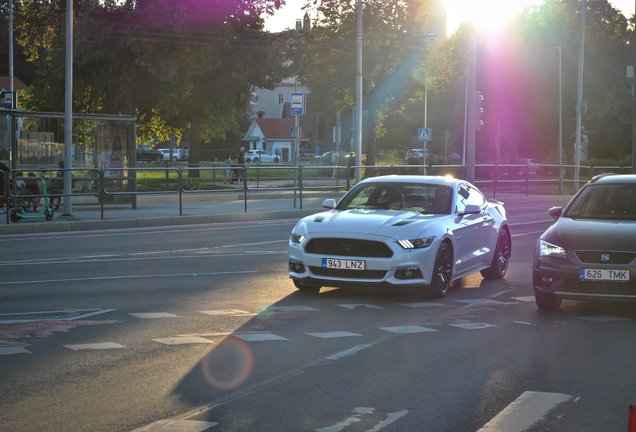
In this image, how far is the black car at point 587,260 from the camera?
334 inches

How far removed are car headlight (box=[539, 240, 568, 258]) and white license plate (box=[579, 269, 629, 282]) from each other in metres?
0.28

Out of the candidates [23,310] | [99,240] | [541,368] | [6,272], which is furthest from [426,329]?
[99,240]

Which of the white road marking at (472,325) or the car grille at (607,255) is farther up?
the car grille at (607,255)

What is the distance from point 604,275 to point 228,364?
4.13 m

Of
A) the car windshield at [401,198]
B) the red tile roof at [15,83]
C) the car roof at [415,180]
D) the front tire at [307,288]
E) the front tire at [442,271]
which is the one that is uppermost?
the red tile roof at [15,83]

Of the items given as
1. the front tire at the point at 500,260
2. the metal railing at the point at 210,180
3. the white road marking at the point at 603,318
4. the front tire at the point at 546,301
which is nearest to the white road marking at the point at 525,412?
the white road marking at the point at 603,318

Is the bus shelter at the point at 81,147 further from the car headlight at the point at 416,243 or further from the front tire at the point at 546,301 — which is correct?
the front tire at the point at 546,301

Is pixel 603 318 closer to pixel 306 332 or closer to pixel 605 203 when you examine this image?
pixel 605 203

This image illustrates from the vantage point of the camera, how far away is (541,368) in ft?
21.3

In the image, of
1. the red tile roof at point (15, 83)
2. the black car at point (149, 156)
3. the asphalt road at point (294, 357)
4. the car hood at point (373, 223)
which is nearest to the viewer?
the asphalt road at point (294, 357)

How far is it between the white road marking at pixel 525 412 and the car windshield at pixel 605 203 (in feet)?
14.4

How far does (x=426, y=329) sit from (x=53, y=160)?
17.7 metres

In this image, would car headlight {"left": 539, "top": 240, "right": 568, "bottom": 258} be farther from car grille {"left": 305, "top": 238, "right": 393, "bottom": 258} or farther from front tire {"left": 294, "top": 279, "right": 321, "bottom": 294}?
front tire {"left": 294, "top": 279, "right": 321, "bottom": 294}

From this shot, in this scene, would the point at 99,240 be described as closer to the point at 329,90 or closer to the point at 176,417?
the point at 176,417
